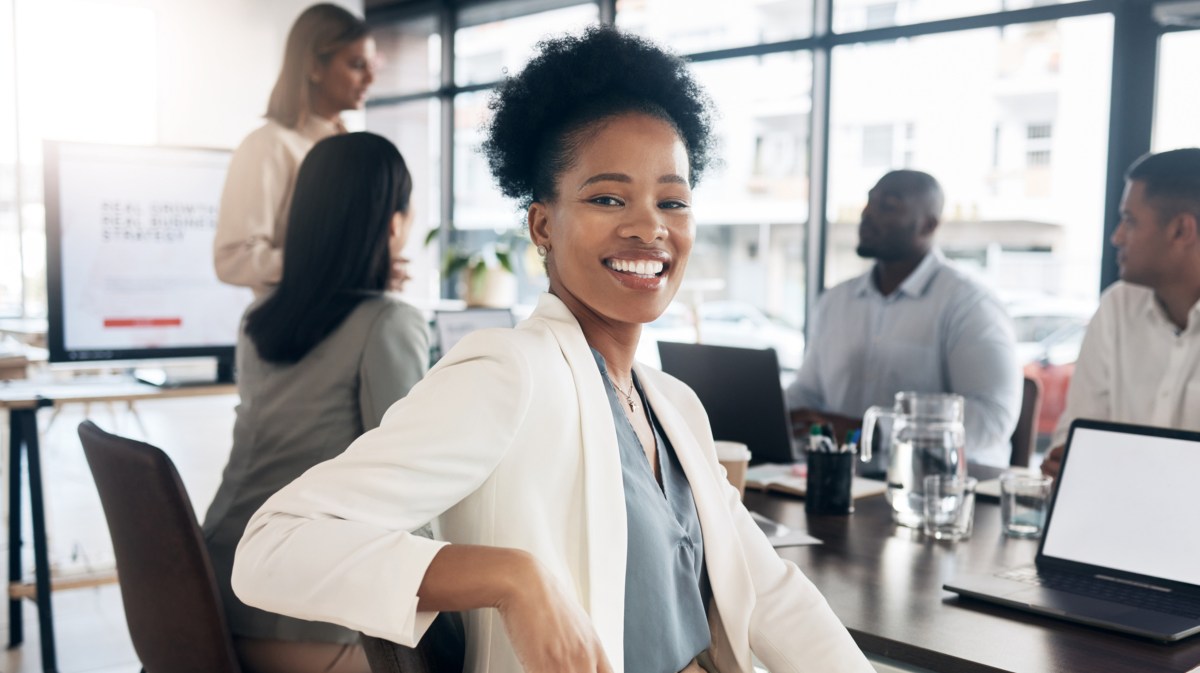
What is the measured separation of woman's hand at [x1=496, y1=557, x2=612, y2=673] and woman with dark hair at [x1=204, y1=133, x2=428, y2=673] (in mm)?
1012

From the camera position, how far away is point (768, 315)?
5277 mm

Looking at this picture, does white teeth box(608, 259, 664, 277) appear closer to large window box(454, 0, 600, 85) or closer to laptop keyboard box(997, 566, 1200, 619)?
laptop keyboard box(997, 566, 1200, 619)

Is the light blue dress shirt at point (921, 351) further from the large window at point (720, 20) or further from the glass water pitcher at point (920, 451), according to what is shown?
the large window at point (720, 20)

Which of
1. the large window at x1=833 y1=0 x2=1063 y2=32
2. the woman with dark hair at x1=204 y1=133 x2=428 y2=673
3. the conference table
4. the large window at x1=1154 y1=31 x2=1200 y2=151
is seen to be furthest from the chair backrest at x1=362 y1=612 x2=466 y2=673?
the large window at x1=833 y1=0 x2=1063 y2=32

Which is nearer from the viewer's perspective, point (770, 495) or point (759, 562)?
point (759, 562)

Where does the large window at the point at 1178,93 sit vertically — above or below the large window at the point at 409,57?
below

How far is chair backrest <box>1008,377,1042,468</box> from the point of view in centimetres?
276

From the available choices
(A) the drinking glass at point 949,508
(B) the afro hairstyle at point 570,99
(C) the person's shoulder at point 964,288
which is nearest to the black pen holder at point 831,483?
(A) the drinking glass at point 949,508

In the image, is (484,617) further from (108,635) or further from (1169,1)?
(1169,1)

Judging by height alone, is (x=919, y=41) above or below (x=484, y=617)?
above

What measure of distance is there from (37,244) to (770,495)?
6.09 m

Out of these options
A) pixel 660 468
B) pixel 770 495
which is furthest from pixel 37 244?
pixel 660 468

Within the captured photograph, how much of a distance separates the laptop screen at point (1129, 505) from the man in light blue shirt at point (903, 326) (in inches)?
53.1

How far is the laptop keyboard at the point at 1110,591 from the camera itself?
1377 mm
